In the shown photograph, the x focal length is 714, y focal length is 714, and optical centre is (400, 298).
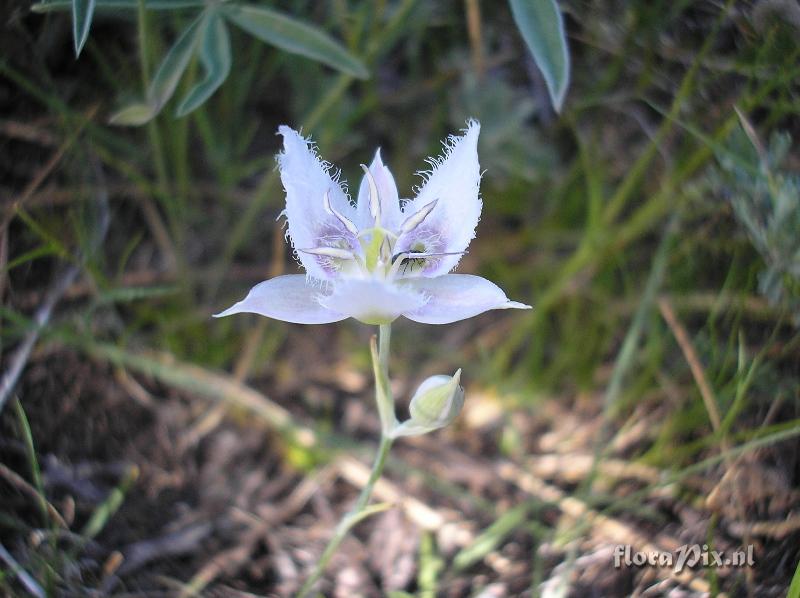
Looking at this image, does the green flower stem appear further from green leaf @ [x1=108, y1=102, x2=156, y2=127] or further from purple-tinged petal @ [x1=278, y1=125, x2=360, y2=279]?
green leaf @ [x1=108, y1=102, x2=156, y2=127]

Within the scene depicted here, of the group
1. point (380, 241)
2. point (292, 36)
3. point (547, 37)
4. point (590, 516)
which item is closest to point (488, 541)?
point (590, 516)

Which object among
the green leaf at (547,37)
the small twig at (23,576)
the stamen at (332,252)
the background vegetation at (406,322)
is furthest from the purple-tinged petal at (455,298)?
the small twig at (23,576)

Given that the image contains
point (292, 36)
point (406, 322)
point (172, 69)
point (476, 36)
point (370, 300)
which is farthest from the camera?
point (406, 322)

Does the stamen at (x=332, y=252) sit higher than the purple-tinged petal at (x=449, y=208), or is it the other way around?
the purple-tinged petal at (x=449, y=208)

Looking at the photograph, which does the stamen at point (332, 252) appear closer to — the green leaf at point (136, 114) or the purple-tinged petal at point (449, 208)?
the purple-tinged petal at point (449, 208)

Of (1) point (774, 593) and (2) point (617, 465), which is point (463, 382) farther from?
(1) point (774, 593)

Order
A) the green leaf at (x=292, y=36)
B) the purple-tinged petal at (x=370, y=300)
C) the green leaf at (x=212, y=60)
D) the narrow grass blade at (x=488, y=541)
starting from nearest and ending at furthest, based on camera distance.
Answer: the purple-tinged petal at (x=370, y=300) < the green leaf at (x=212, y=60) < the green leaf at (x=292, y=36) < the narrow grass blade at (x=488, y=541)

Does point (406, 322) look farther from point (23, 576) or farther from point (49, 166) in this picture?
point (23, 576)
